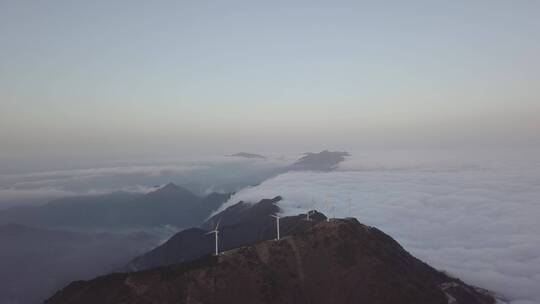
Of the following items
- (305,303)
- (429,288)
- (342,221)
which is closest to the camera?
(305,303)

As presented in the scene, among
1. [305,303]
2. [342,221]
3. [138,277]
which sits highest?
[342,221]

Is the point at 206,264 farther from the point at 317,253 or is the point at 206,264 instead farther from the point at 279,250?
the point at 317,253

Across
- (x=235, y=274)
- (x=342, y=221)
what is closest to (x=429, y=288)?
(x=342, y=221)

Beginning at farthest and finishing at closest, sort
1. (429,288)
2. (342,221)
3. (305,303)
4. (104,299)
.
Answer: (342,221), (429,288), (305,303), (104,299)

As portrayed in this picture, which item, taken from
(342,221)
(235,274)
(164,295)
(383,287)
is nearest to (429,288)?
(383,287)

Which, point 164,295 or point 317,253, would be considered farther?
point 317,253

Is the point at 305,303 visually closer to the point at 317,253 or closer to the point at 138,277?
the point at 317,253

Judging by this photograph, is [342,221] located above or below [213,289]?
above
